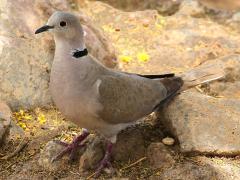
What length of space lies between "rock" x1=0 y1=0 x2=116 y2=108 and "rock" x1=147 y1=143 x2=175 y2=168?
1.22 meters

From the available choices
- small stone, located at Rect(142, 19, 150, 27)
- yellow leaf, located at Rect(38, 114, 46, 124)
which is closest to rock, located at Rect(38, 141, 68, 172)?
yellow leaf, located at Rect(38, 114, 46, 124)

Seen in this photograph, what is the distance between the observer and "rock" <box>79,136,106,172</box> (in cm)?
398

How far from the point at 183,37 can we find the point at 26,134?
8.42ft

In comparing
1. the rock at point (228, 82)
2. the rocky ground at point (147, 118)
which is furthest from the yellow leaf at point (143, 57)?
the rock at point (228, 82)

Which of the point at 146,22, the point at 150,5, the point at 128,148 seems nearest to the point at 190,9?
the point at 150,5

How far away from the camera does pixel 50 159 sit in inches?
160

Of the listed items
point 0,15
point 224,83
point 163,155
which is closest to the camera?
point 163,155

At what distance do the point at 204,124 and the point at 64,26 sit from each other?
4.34 ft

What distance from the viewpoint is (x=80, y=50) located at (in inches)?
146

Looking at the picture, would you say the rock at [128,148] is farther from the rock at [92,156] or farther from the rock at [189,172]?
the rock at [189,172]

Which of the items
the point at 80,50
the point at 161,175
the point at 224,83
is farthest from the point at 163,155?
the point at 224,83

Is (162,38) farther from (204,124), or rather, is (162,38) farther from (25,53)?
(204,124)

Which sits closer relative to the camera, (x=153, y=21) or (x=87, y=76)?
(x=87, y=76)

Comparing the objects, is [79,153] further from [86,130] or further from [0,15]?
[0,15]
